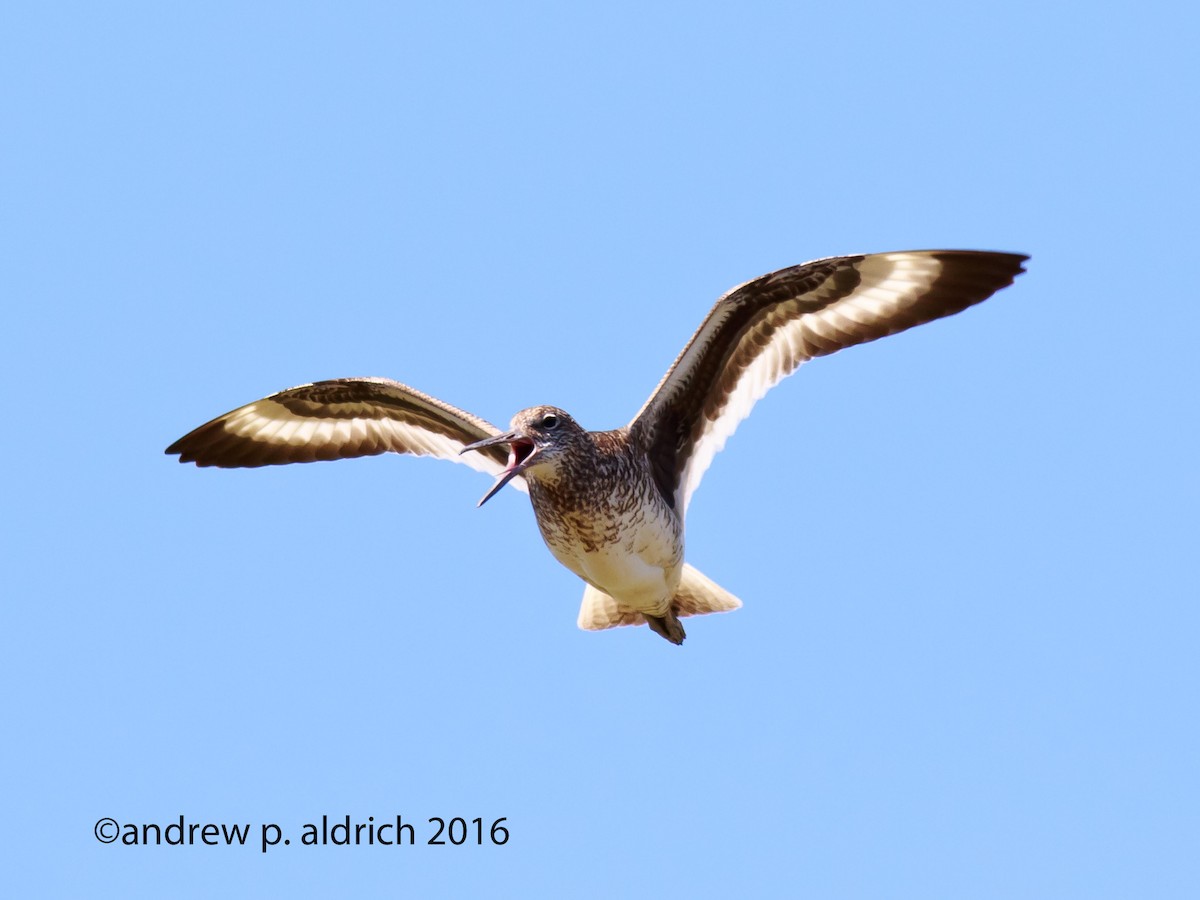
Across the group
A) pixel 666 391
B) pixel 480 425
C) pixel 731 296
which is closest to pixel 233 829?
pixel 480 425

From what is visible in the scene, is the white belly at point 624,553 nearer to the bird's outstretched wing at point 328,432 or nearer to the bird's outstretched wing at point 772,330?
the bird's outstretched wing at point 772,330

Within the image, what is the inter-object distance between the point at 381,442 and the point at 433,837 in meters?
3.21

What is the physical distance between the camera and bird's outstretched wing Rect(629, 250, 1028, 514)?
1138 cm

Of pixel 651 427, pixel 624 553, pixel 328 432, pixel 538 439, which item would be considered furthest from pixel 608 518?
pixel 328 432

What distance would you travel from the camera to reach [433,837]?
13.1 meters

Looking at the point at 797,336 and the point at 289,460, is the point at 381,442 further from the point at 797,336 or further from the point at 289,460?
the point at 797,336

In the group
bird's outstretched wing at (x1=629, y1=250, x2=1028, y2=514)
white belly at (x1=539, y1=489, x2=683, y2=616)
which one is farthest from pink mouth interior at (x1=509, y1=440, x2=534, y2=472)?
bird's outstretched wing at (x1=629, y1=250, x2=1028, y2=514)

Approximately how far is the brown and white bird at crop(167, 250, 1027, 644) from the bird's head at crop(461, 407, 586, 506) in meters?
0.01

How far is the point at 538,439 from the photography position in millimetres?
10945

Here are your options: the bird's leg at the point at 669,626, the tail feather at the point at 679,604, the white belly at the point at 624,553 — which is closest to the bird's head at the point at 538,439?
the white belly at the point at 624,553

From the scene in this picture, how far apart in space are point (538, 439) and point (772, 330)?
6.77ft

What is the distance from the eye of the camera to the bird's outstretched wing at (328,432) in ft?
41.6

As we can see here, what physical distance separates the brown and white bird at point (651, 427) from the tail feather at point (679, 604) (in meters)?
0.01

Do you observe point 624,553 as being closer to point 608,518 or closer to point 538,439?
point 608,518
